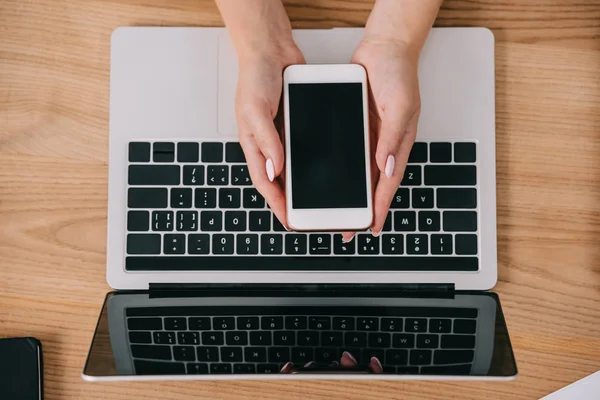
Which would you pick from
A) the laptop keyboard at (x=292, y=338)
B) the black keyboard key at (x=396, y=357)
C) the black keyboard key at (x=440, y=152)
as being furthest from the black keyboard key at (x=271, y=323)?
the black keyboard key at (x=440, y=152)

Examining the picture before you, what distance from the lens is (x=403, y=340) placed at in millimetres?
525

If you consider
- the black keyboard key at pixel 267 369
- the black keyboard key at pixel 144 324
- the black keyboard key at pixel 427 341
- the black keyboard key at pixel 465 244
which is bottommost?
the black keyboard key at pixel 267 369

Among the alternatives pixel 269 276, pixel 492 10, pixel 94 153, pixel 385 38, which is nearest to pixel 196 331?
pixel 269 276

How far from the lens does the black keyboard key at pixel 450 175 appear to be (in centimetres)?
56

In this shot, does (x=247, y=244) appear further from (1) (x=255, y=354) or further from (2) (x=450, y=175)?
(2) (x=450, y=175)

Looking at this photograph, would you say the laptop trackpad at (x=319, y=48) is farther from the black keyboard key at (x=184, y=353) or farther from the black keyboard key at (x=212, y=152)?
the black keyboard key at (x=184, y=353)

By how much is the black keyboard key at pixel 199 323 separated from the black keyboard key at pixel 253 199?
116mm

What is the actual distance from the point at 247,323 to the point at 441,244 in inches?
8.0

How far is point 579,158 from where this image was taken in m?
0.58

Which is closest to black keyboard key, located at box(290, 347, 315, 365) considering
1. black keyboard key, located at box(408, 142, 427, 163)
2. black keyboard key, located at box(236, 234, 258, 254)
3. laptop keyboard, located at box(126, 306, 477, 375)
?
laptop keyboard, located at box(126, 306, 477, 375)

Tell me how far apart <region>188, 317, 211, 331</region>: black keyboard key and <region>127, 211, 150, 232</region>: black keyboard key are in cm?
10

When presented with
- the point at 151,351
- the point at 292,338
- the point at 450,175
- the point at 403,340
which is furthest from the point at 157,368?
the point at 450,175

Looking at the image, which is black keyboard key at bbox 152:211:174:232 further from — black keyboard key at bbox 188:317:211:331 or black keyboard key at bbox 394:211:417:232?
black keyboard key at bbox 394:211:417:232

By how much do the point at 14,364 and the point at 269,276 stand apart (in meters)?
0.26
